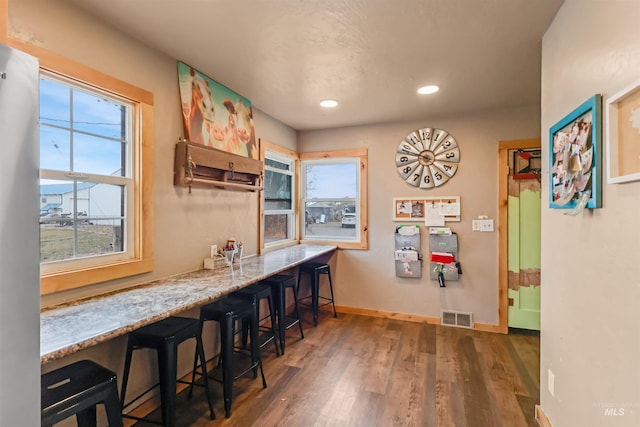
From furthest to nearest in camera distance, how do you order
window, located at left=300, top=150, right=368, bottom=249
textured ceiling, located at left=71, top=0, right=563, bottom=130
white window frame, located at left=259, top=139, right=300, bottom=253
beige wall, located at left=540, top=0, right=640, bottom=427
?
1. window, located at left=300, top=150, right=368, bottom=249
2. white window frame, located at left=259, top=139, right=300, bottom=253
3. textured ceiling, located at left=71, top=0, right=563, bottom=130
4. beige wall, located at left=540, top=0, right=640, bottom=427

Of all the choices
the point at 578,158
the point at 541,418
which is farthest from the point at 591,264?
the point at 541,418

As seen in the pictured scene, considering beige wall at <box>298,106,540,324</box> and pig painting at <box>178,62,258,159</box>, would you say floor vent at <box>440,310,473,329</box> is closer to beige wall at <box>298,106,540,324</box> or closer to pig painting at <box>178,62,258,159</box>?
beige wall at <box>298,106,540,324</box>

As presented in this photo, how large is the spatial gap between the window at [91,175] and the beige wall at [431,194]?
2505mm

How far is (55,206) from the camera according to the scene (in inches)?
63.5

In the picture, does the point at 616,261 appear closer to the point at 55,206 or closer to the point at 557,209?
the point at 557,209

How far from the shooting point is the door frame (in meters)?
3.32

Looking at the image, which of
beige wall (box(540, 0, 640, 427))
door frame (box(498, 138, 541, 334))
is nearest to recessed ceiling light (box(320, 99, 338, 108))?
beige wall (box(540, 0, 640, 427))

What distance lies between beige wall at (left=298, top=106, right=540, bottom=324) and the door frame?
49 mm

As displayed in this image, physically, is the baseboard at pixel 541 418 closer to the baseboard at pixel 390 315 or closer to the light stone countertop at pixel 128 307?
the baseboard at pixel 390 315

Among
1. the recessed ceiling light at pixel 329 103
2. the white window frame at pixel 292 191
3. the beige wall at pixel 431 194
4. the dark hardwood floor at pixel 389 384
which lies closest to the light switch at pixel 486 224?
the beige wall at pixel 431 194

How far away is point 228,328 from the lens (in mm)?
2053

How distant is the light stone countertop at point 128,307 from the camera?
1.21 m

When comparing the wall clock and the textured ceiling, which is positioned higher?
the textured ceiling

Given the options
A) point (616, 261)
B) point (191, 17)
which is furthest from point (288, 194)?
point (616, 261)
